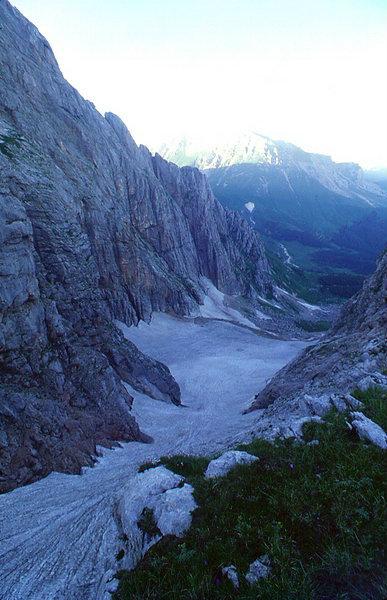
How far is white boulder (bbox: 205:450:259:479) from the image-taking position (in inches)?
418

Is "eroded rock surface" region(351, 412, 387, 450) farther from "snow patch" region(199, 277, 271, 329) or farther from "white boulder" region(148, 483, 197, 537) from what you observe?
"snow patch" region(199, 277, 271, 329)

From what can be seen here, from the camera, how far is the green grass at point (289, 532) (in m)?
6.90

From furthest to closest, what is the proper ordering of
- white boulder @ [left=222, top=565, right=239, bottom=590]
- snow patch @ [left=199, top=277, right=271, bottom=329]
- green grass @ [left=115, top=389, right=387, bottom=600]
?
1. snow patch @ [left=199, top=277, right=271, bottom=329]
2. white boulder @ [left=222, top=565, right=239, bottom=590]
3. green grass @ [left=115, top=389, right=387, bottom=600]

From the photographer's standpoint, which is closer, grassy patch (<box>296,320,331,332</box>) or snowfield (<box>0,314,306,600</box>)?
snowfield (<box>0,314,306,600</box>)

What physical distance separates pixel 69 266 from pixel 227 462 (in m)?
31.4

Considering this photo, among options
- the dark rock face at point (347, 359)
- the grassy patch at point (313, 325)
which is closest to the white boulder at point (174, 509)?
the dark rock face at point (347, 359)

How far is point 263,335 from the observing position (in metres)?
85.4

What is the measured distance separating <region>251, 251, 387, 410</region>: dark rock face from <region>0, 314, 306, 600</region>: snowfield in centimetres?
434

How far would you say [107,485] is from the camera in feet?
59.2

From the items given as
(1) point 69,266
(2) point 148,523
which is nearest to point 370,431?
(2) point 148,523

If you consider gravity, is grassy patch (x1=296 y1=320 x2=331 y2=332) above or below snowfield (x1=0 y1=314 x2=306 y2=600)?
above

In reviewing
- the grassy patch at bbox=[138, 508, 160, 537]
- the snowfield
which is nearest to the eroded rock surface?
the grassy patch at bbox=[138, 508, 160, 537]

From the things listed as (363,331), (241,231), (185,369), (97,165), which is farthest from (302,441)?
(241,231)

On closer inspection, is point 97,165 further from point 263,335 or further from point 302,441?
point 302,441
